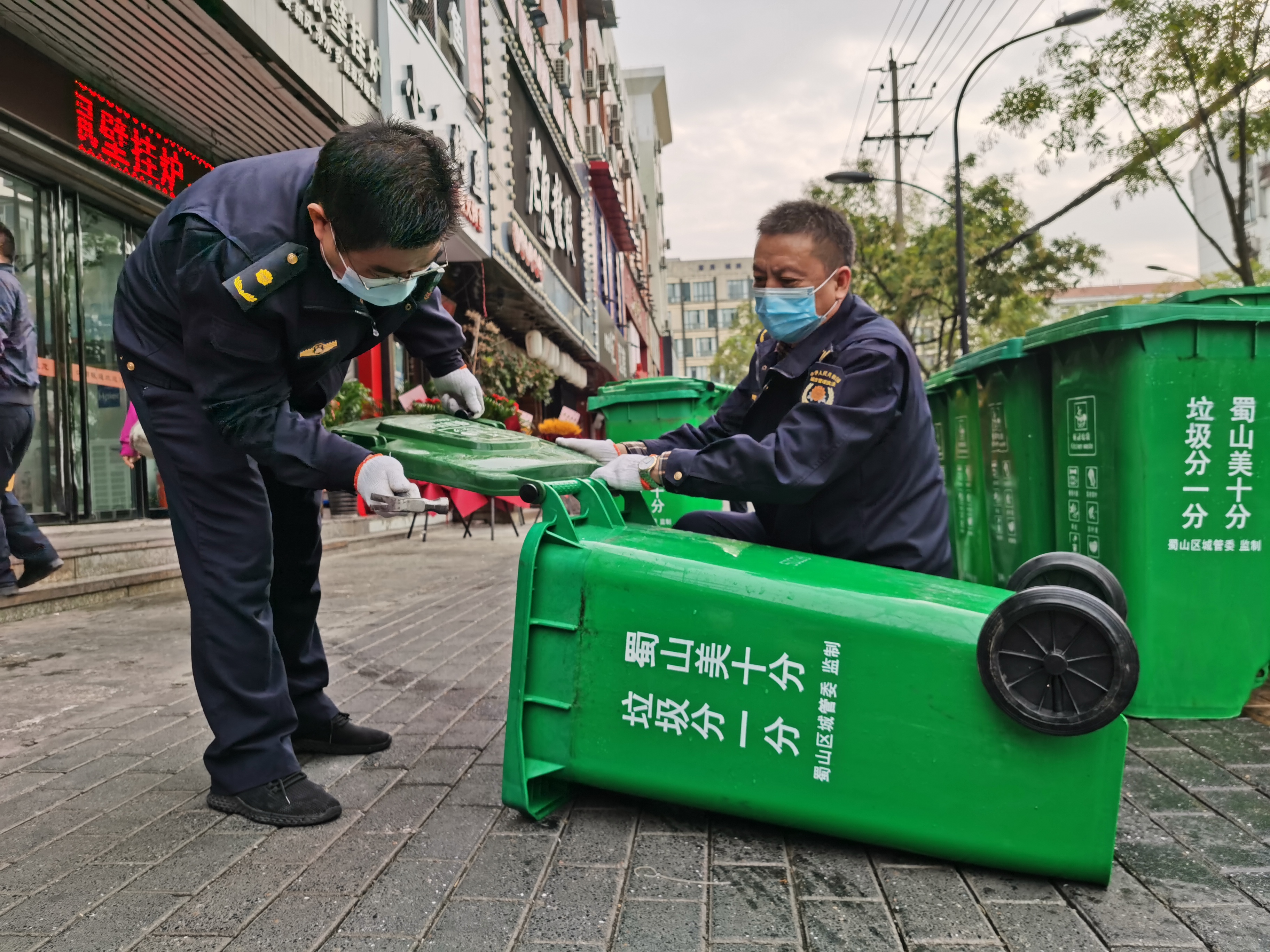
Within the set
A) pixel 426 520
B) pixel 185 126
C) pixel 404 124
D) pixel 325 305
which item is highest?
pixel 185 126

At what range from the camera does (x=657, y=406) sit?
6.61 meters

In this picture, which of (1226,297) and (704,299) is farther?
(704,299)

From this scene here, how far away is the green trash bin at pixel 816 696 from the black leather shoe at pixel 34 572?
4389 millimetres

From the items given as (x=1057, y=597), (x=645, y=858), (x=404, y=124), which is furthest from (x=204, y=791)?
(x=1057, y=597)

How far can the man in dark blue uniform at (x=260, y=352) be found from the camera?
2.10 meters

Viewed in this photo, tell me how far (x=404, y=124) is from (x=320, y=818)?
1717 millimetres

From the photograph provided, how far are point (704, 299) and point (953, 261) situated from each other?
276 ft

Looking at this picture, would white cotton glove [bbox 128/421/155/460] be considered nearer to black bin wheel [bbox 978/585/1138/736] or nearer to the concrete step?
black bin wheel [bbox 978/585/1138/736]

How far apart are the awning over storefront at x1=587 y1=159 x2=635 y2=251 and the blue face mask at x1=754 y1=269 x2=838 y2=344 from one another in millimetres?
25041

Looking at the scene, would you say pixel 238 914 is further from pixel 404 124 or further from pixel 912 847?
pixel 404 124

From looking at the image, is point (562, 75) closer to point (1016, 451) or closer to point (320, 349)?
point (1016, 451)

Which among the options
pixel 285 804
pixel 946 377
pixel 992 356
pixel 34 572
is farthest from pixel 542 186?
pixel 285 804

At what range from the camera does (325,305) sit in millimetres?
2279

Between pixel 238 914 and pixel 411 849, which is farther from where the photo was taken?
pixel 411 849
